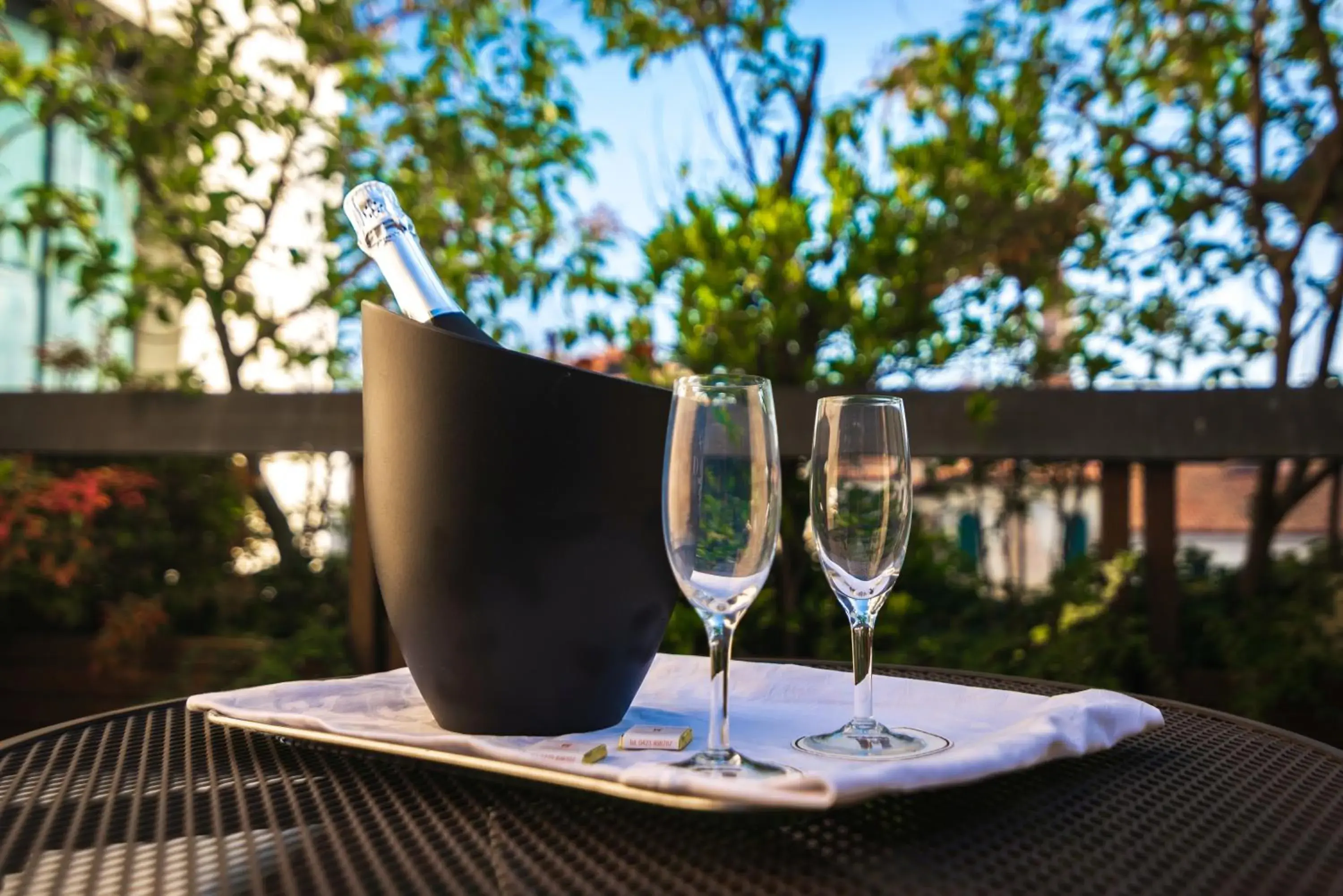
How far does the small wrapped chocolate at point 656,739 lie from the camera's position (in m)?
0.82

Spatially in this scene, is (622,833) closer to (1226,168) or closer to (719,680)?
(719,680)

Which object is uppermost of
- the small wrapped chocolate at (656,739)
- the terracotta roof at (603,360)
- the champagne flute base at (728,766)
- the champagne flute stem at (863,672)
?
the terracotta roof at (603,360)

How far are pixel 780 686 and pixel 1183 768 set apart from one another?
0.39m

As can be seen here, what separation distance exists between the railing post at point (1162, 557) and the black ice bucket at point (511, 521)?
6.54 feet

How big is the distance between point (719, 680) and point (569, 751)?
0.49 feet

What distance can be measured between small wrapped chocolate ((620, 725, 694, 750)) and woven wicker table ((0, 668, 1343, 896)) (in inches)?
2.6

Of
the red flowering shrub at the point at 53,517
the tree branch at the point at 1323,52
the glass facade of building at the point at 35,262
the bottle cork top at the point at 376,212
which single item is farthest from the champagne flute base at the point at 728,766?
the glass facade of building at the point at 35,262

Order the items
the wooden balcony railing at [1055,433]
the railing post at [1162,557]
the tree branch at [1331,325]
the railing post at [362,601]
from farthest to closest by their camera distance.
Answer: the railing post at [362,601] < the tree branch at [1331,325] < the railing post at [1162,557] < the wooden balcony railing at [1055,433]

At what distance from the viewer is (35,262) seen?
5621 mm

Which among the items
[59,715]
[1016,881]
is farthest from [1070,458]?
[59,715]

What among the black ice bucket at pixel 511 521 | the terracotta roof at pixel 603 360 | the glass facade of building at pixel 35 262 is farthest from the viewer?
the glass facade of building at pixel 35 262

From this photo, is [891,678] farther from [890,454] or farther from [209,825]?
[209,825]

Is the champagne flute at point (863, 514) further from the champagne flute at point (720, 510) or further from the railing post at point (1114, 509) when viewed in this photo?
the railing post at point (1114, 509)

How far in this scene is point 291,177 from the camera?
365cm
